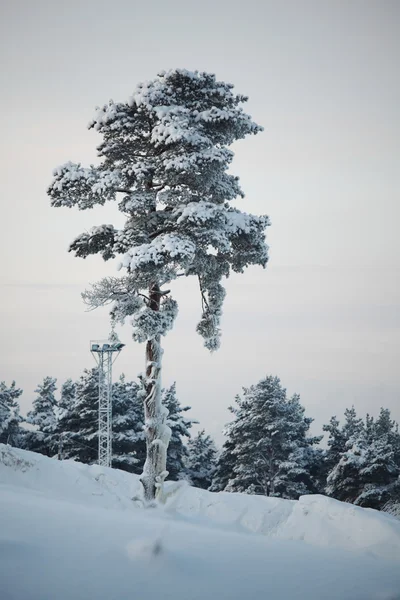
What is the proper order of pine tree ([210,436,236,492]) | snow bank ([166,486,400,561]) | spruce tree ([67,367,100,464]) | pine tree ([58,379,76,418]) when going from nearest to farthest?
1. snow bank ([166,486,400,561])
2. pine tree ([210,436,236,492])
3. spruce tree ([67,367,100,464])
4. pine tree ([58,379,76,418])

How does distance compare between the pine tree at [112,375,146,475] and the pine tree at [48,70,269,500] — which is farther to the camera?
the pine tree at [112,375,146,475]

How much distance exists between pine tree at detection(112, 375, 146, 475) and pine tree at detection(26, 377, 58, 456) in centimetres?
605

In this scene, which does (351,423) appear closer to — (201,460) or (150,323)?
(201,460)

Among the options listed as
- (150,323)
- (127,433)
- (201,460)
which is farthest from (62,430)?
(150,323)

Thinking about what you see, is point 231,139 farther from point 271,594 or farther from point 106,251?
point 271,594

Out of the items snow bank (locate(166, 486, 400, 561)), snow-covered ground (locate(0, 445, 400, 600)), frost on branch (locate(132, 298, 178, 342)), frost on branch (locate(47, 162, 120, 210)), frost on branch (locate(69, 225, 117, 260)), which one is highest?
frost on branch (locate(47, 162, 120, 210))

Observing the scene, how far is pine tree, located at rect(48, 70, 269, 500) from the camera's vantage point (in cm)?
1347

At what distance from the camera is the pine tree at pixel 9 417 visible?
128ft

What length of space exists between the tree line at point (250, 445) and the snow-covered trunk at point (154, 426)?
1639 centimetres

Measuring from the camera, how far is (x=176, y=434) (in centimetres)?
3672

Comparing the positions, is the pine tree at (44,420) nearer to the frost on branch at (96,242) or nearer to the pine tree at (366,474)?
the pine tree at (366,474)

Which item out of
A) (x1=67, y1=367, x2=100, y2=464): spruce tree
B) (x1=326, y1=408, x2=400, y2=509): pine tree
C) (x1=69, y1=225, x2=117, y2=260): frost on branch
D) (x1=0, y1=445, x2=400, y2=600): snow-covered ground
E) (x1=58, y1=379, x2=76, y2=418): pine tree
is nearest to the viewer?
(x1=0, y1=445, x2=400, y2=600): snow-covered ground

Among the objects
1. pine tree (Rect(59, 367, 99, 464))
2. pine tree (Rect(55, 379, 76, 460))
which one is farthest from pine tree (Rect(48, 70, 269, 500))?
pine tree (Rect(55, 379, 76, 460))

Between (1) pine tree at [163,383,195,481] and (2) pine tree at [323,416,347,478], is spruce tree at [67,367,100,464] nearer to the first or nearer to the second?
(1) pine tree at [163,383,195,481]
